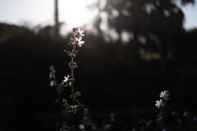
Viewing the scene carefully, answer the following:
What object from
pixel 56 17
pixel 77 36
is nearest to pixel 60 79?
pixel 56 17

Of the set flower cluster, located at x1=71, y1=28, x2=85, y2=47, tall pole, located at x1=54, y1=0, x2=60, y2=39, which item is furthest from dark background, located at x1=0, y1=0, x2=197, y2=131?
flower cluster, located at x1=71, y1=28, x2=85, y2=47

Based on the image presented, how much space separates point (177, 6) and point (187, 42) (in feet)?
10.4

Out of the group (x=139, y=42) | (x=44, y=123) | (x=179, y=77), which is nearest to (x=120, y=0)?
(x=139, y=42)

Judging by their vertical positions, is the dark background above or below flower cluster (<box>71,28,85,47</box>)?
above

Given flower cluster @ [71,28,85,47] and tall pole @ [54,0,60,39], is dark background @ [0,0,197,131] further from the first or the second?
flower cluster @ [71,28,85,47]

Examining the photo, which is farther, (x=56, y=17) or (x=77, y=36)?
(x=56, y=17)

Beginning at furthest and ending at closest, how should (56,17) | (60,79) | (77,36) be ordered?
(56,17), (60,79), (77,36)

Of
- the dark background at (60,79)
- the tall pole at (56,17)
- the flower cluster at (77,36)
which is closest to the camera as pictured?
the flower cluster at (77,36)

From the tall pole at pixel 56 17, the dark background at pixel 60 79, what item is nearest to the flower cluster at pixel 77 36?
the dark background at pixel 60 79

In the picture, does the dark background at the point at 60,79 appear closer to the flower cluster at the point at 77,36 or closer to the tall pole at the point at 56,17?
the tall pole at the point at 56,17

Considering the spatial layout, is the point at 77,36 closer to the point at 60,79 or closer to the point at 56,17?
the point at 60,79

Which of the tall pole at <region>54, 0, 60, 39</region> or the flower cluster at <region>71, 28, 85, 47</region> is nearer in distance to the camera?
the flower cluster at <region>71, 28, 85, 47</region>

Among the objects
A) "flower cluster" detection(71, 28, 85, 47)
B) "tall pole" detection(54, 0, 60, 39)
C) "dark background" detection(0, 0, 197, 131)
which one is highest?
"tall pole" detection(54, 0, 60, 39)

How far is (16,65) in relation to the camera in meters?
17.6
